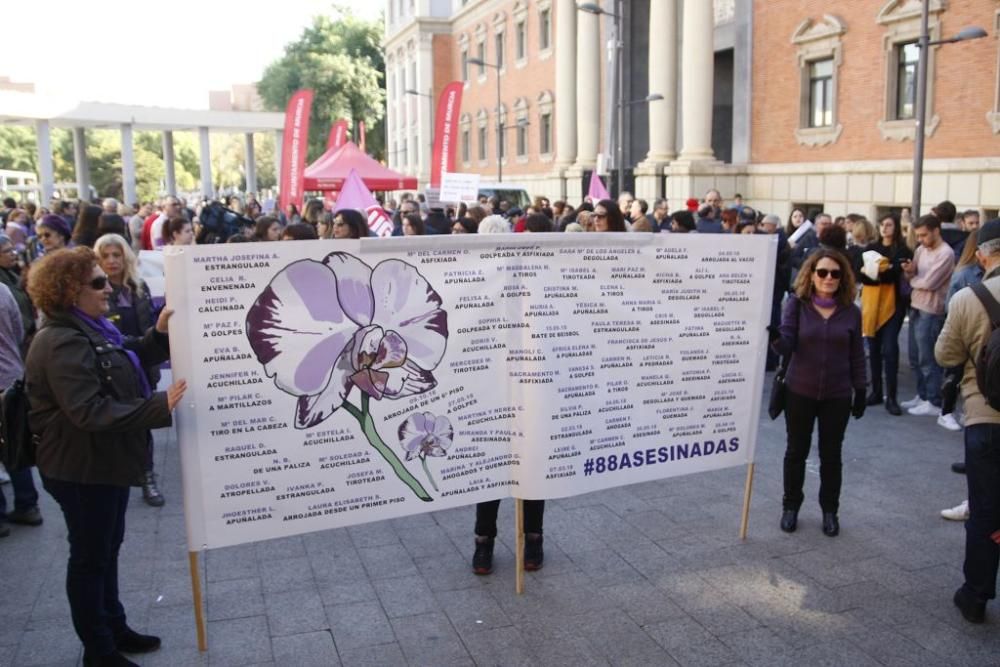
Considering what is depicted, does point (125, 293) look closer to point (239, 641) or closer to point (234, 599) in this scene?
point (234, 599)

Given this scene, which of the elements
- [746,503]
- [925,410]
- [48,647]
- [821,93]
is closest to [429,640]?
[48,647]

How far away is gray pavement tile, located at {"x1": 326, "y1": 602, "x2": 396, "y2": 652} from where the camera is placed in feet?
13.3

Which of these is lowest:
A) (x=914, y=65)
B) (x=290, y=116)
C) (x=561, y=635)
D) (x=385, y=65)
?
(x=561, y=635)

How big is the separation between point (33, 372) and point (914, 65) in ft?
69.4

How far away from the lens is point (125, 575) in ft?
15.8

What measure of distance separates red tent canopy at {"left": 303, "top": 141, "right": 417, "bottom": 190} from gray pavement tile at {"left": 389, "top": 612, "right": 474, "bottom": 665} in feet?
58.6

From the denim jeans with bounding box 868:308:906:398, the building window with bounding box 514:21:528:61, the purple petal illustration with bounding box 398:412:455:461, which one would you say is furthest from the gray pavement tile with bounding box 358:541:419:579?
the building window with bounding box 514:21:528:61

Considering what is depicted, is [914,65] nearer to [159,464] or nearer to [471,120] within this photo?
[159,464]

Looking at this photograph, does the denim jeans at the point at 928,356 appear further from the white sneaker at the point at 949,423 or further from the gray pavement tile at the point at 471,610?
the gray pavement tile at the point at 471,610

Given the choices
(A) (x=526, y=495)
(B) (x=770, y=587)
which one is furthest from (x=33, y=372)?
(B) (x=770, y=587)

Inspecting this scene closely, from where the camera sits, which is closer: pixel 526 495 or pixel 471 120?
pixel 526 495

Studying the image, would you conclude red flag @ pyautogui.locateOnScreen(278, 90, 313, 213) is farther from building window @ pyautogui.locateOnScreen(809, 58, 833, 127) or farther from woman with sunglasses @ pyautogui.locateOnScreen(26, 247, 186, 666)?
woman with sunglasses @ pyautogui.locateOnScreen(26, 247, 186, 666)

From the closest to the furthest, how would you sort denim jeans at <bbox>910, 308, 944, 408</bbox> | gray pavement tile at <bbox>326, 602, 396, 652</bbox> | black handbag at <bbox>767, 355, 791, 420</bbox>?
gray pavement tile at <bbox>326, 602, 396, 652</bbox>
black handbag at <bbox>767, 355, 791, 420</bbox>
denim jeans at <bbox>910, 308, 944, 408</bbox>

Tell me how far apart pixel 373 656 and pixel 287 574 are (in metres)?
1.06
